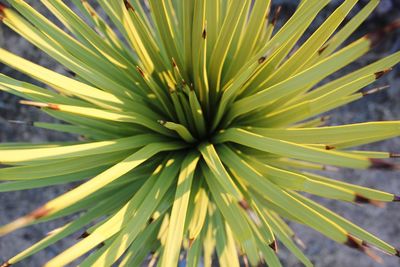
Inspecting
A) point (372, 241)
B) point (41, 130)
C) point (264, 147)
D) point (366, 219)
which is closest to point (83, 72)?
point (264, 147)

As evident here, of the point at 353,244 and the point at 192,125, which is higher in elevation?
the point at 192,125

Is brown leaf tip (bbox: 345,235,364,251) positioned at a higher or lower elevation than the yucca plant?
lower

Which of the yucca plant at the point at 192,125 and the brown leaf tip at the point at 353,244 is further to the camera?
the yucca plant at the point at 192,125

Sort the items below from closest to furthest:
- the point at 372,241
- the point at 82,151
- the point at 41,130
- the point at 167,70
→ the point at 82,151 < the point at 372,241 < the point at 167,70 < the point at 41,130

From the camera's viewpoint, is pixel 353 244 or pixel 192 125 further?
pixel 192 125

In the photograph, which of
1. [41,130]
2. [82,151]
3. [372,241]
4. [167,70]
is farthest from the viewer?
[41,130]

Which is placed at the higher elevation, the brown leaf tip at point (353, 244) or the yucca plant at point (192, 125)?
the yucca plant at point (192, 125)

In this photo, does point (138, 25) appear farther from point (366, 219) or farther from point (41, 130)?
point (366, 219)

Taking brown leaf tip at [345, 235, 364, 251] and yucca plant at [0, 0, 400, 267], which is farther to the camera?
yucca plant at [0, 0, 400, 267]
